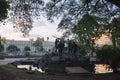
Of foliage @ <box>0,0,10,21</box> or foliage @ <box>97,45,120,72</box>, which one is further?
foliage @ <box>0,0,10,21</box>

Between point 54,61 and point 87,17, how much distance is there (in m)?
9.46

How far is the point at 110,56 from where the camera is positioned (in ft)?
58.5

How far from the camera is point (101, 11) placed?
19.9 metres

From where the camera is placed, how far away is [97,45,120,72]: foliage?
17703 millimetres

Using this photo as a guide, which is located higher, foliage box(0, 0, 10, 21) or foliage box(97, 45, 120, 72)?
foliage box(0, 0, 10, 21)

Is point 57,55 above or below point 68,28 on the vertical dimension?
below

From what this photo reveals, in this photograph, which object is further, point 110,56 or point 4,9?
point 4,9

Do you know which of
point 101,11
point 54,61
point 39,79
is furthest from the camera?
point 54,61

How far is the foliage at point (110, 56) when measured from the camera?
58.1 ft

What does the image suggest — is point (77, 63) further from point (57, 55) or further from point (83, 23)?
point (83, 23)

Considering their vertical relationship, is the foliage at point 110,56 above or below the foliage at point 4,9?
below

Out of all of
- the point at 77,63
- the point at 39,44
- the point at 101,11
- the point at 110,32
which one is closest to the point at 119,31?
the point at 110,32

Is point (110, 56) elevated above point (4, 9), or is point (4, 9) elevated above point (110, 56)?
point (4, 9)

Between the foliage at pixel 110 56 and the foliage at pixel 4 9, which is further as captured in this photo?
the foliage at pixel 4 9
